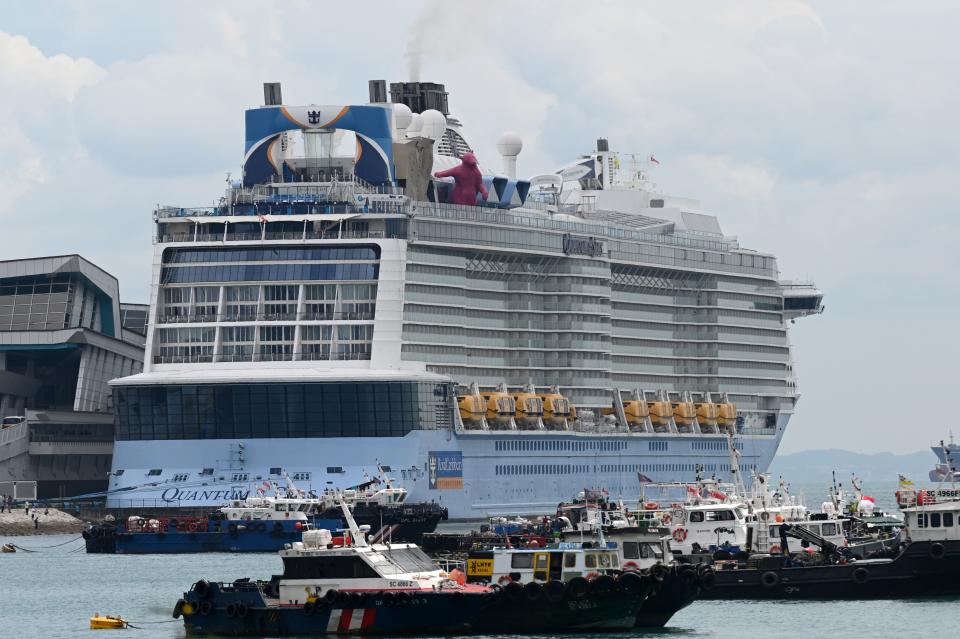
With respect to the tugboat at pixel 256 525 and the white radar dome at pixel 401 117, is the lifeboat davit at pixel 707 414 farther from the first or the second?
the tugboat at pixel 256 525

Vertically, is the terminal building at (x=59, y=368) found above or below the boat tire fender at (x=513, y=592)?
above

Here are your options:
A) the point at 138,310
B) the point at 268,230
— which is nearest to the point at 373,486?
the point at 268,230

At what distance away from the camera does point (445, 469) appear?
140625 mm

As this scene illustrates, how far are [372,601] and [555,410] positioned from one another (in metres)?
79.1


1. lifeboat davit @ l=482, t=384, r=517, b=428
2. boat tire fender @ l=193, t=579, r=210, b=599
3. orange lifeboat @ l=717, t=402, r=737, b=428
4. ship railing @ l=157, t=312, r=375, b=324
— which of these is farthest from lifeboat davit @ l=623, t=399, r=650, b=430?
boat tire fender @ l=193, t=579, r=210, b=599

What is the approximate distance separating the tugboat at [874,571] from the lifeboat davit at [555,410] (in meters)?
64.4

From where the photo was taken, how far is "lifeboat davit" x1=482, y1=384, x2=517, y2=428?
147 meters

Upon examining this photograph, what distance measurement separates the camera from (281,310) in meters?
140

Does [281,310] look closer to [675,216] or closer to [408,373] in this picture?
[408,373]

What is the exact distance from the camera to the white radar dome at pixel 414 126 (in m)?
155

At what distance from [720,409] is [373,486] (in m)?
47.4

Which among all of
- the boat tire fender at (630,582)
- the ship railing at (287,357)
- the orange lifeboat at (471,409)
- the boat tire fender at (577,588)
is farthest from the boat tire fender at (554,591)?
the orange lifeboat at (471,409)

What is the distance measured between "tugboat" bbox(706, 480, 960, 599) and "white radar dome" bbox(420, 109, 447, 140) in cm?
7145

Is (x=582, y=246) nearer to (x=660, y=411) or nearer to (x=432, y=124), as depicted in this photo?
(x=432, y=124)
